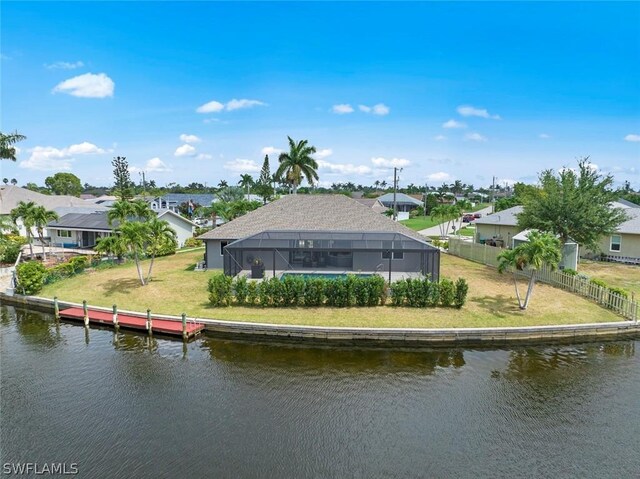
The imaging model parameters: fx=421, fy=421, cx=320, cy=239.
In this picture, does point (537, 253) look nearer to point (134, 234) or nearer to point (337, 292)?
point (337, 292)

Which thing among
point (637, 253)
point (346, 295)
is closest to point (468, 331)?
point (346, 295)

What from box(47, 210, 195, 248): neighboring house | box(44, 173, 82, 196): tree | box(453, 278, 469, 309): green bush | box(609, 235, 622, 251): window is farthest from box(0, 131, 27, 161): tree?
box(44, 173, 82, 196): tree

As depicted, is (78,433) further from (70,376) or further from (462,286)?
(462,286)

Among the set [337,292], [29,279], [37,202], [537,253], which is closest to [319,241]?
[337,292]

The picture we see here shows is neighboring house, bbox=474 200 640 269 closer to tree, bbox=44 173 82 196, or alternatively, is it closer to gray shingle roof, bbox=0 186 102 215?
gray shingle roof, bbox=0 186 102 215

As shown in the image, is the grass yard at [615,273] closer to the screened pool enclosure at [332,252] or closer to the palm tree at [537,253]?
the palm tree at [537,253]

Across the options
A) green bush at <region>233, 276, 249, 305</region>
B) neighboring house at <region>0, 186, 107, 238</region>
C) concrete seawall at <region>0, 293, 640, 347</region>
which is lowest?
concrete seawall at <region>0, 293, 640, 347</region>
